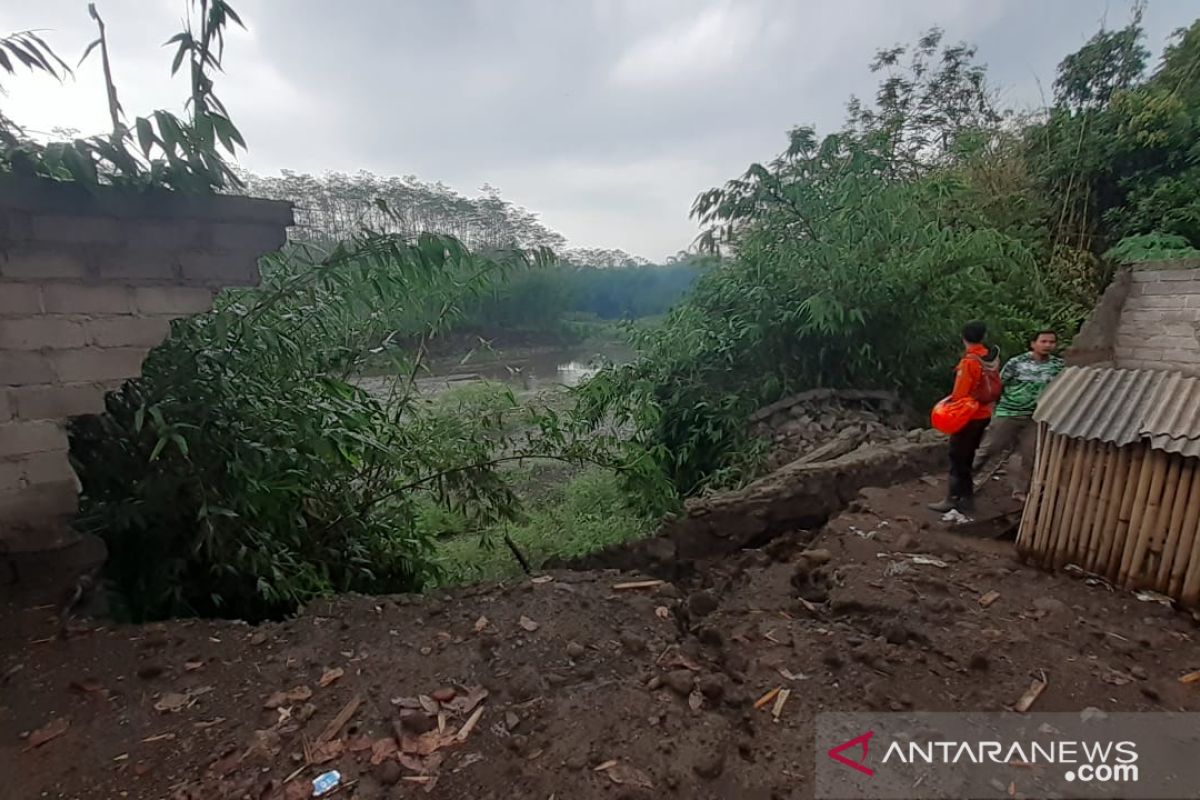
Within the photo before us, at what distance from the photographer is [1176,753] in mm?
1751

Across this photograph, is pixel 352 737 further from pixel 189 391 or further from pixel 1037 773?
pixel 1037 773

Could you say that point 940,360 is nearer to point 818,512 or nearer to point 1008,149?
point 818,512

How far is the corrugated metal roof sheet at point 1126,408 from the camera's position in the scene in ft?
8.17

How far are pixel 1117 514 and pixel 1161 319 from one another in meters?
2.53

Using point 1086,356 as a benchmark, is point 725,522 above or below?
below

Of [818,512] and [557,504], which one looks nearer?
[818,512]

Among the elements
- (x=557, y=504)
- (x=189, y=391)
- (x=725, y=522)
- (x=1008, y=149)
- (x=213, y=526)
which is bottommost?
(x=557, y=504)

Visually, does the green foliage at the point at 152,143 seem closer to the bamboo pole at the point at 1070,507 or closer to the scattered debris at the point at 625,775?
the scattered debris at the point at 625,775

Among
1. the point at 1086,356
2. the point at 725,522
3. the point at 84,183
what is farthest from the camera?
the point at 1086,356

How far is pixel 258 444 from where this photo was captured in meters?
2.48

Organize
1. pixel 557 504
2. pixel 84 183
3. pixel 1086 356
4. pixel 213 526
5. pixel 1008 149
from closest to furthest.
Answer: pixel 84 183 → pixel 213 526 → pixel 1086 356 → pixel 557 504 → pixel 1008 149

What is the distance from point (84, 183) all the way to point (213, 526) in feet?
4.47

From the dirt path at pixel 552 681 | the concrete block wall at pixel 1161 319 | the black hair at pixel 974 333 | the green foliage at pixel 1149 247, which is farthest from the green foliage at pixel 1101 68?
the dirt path at pixel 552 681

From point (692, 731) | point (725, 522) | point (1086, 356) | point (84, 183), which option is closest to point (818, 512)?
point (725, 522)
